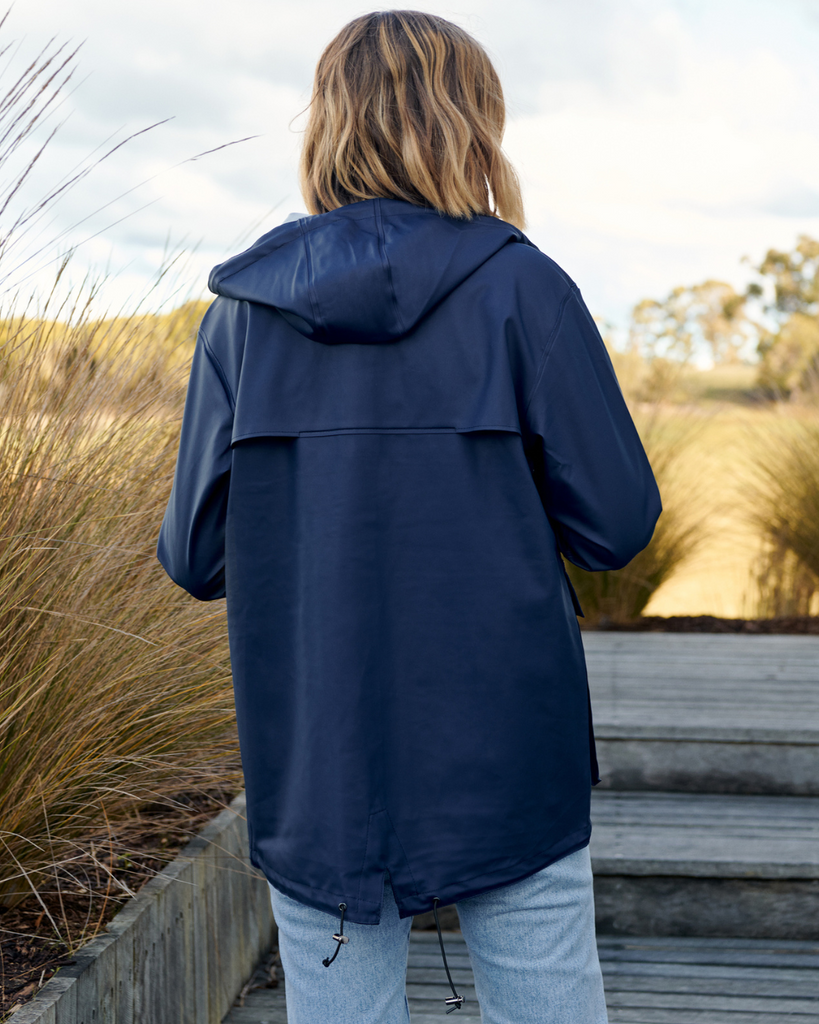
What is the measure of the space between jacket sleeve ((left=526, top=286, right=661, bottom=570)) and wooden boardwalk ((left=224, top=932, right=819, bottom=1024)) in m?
1.23

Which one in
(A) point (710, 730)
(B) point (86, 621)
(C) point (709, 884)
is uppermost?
(B) point (86, 621)

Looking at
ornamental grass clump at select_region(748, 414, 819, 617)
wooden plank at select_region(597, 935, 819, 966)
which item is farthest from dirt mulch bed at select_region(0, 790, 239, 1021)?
ornamental grass clump at select_region(748, 414, 819, 617)

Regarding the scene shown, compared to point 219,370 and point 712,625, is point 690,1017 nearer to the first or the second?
point 219,370

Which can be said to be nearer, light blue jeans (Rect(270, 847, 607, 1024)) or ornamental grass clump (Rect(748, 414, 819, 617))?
light blue jeans (Rect(270, 847, 607, 1024))

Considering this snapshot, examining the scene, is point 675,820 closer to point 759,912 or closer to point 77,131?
point 759,912

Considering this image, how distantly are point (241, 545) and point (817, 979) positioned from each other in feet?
5.26

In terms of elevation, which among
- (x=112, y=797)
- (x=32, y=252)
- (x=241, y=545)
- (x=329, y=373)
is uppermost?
(x=32, y=252)

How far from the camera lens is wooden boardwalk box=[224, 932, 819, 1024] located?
1.68m

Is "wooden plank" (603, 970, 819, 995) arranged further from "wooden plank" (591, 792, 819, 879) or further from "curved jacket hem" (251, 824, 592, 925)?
"curved jacket hem" (251, 824, 592, 925)

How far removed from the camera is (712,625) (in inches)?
159

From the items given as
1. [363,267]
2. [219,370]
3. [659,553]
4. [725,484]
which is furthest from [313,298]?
[725,484]

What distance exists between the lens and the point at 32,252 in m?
1.46

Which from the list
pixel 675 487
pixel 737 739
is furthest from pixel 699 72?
pixel 737 739

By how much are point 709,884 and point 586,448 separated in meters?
1.54
